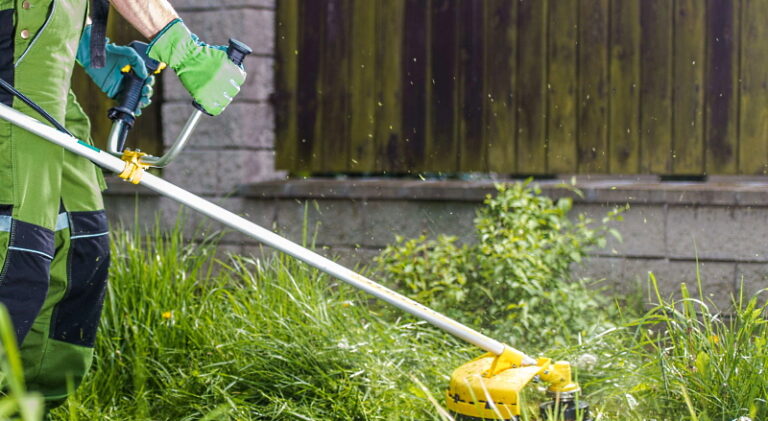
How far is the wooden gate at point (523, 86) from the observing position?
4.04m

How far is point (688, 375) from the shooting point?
236 centimetres

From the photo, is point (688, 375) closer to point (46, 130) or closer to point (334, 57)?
point (46, 130)

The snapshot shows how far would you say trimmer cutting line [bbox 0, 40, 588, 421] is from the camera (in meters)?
2.14

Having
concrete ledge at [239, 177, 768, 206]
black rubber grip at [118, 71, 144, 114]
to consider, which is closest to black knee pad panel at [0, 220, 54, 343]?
black rubber grip at [118, 71, 144, 114]

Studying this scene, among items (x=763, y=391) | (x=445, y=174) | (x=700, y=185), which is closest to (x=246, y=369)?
(x=763, y=391)

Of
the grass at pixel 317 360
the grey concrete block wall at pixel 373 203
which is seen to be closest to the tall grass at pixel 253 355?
the grass at pixel 317 360

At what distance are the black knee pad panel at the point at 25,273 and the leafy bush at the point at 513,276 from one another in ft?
5.20

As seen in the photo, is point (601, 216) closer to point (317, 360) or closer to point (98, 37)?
point (317, 360)

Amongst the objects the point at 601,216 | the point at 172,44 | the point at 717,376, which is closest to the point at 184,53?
the point at 172,44

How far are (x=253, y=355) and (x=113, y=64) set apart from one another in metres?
0.96

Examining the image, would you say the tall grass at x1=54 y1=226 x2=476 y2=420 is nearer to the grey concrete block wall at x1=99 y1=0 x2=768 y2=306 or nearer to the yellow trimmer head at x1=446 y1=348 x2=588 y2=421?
the yellow trimmer head at x1=446 y1=348 x2=588 y2=421

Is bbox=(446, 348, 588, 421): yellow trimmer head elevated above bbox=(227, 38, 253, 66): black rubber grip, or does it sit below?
below

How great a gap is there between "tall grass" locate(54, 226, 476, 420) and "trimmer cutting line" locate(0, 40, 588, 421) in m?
0.24

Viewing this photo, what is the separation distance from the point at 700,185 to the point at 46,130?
288 centimetres
